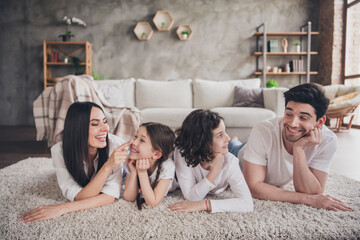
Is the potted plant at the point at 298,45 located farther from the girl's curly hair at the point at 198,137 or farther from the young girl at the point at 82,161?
the young girl at the point at 82,161

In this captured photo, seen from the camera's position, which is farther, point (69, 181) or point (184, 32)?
point (184, 32)

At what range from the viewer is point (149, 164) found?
1153 mm

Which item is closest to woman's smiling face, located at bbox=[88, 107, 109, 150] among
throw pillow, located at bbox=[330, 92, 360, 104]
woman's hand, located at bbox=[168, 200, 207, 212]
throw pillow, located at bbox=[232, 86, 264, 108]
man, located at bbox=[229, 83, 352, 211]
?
woman's hand, located at bbox=[168, 200, 207, 212]

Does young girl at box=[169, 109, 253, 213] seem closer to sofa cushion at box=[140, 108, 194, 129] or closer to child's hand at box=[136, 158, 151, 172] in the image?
child's hand at box=[136, 158, 151, 172]

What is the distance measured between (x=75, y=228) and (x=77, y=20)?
4.78 metres

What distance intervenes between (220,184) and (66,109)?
1.79 meters

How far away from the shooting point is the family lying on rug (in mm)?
1153

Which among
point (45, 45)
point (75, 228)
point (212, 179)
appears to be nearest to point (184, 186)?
point (212, 179)

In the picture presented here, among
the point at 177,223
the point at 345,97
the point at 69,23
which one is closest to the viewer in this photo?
the point at 177,223

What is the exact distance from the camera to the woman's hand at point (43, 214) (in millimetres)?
1076

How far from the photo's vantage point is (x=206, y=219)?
1.08 meters

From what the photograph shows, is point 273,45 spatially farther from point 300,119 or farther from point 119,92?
point 300,119

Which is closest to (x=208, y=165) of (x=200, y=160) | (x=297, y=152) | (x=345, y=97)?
(x=200, y=160)

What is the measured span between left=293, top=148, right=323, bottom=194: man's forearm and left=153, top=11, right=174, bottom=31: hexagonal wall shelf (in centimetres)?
439
